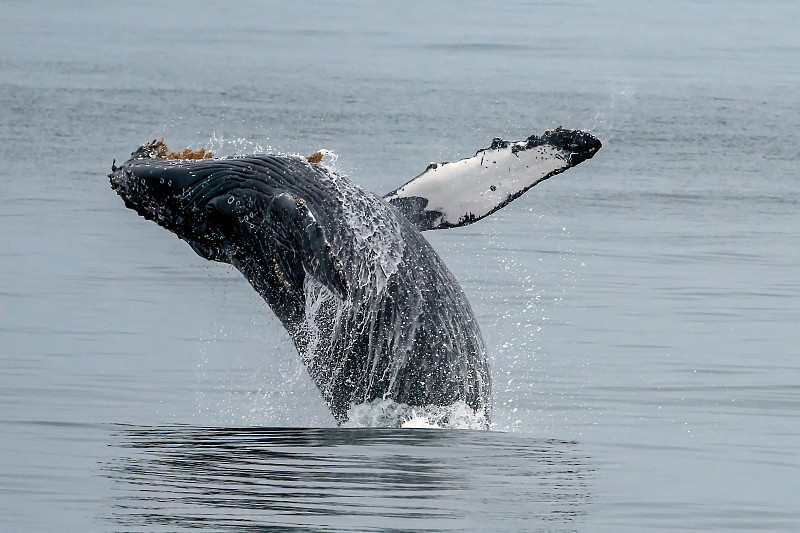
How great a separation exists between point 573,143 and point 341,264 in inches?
110

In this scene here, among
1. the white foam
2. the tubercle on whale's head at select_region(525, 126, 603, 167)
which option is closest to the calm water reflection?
the white foam

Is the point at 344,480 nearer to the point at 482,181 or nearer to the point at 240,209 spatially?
the point at 240,209

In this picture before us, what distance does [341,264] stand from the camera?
11258mm

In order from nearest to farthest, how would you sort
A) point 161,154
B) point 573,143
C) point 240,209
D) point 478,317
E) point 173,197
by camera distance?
point 240,209 < point 173,197 < point 161,154 < point 573,143 < point 478,317

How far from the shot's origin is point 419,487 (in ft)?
32.0

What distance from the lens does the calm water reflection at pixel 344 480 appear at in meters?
9.09

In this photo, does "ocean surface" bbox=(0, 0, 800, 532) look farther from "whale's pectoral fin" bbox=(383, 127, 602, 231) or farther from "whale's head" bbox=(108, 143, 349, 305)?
"whale's pectoral fin" bbox=(383, 127, 602, 231)

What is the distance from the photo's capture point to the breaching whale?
1148cm

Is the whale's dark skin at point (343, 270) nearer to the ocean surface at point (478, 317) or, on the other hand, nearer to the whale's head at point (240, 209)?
the whale's head at point (240, 209)

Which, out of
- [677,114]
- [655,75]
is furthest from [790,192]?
[655,75]

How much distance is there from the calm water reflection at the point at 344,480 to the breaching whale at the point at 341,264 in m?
0.45

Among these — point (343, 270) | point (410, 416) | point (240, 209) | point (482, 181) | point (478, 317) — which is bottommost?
point (478, 317)

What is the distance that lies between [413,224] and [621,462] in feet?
8.83

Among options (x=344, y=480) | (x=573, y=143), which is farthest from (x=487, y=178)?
(x=344, y=480)
